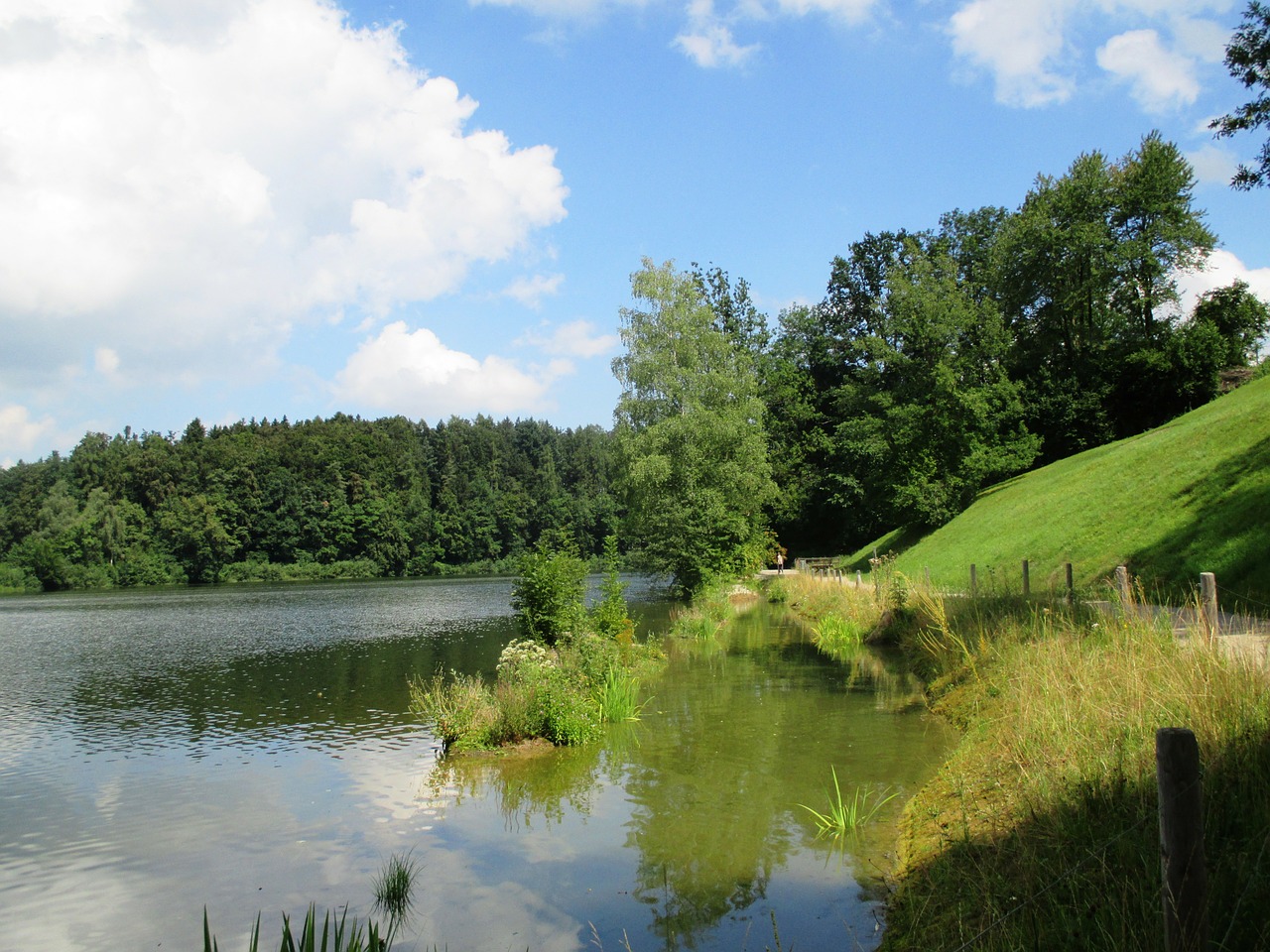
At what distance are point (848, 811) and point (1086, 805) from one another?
10.8 feet

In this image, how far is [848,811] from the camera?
9172 millimetres

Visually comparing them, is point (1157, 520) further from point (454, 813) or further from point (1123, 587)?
point (454, 813)

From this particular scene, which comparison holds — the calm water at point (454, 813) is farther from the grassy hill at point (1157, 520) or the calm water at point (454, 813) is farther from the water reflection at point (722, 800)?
the grassy hill at point (1157, 520)

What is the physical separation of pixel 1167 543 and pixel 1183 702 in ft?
49.0

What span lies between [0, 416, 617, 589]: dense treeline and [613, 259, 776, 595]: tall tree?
51.3 m

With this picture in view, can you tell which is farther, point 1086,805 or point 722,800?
point 722,800

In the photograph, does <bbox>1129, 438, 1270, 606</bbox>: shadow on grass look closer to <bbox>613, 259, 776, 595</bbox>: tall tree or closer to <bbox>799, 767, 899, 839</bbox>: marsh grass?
<bbox>799, 767, 899, 839</bbox>: marsh grass

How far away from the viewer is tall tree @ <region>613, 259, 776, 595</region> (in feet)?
121

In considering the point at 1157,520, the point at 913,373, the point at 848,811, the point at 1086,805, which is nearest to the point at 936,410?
the point at 913,373

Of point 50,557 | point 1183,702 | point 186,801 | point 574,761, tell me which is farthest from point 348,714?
point 50,557

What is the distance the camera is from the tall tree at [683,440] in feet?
121

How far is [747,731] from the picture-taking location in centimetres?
1374

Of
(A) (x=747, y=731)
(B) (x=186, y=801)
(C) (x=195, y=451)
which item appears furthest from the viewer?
(C) (x=195, y=451)

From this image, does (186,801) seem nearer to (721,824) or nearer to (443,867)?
(443,867)
